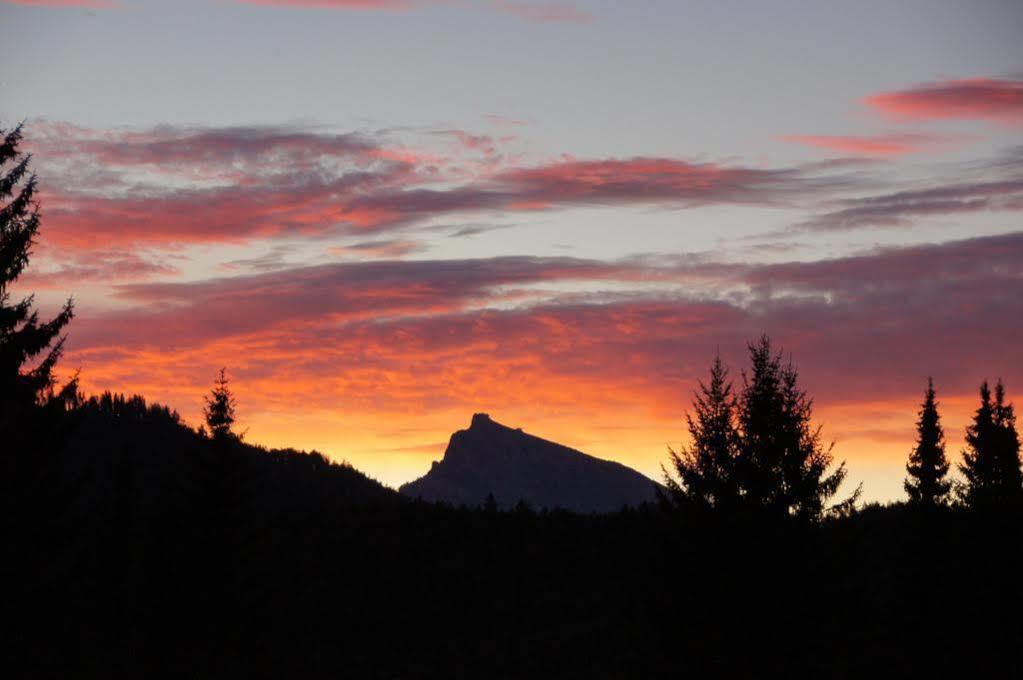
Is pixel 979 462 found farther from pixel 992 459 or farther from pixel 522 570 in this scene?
pixel 522 570

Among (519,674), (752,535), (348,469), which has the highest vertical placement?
(348,469)

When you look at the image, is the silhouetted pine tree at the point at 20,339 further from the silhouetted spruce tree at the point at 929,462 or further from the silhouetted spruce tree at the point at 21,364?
the silhouetted spruce tree at the point at 929,462

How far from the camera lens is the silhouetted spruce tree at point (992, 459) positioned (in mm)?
53906

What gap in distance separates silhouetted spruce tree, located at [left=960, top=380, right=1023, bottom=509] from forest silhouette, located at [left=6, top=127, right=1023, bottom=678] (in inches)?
4.7

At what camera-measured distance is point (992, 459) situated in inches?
2223

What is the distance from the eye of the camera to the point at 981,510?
5262 cm

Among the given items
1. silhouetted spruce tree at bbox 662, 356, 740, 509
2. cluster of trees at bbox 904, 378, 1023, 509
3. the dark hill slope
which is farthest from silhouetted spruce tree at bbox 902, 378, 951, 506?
the dark hill slope

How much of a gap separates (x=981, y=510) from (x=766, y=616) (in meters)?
21.4

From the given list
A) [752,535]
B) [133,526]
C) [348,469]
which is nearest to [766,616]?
[752,535]

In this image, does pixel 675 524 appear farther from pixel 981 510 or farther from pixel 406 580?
pixel 406 580

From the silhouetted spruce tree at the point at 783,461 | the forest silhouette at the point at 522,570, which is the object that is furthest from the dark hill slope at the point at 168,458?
the silhouetted spruce tree at the point at 783,461

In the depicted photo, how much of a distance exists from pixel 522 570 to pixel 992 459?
43.6 meters

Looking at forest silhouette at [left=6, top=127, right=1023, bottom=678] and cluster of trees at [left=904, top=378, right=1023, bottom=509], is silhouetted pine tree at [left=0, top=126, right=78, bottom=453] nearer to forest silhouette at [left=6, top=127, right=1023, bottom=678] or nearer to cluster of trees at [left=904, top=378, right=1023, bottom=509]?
forest silhouette at [left=6, top=127, right=1023, bottom=678]

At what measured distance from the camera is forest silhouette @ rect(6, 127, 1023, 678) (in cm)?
3094
